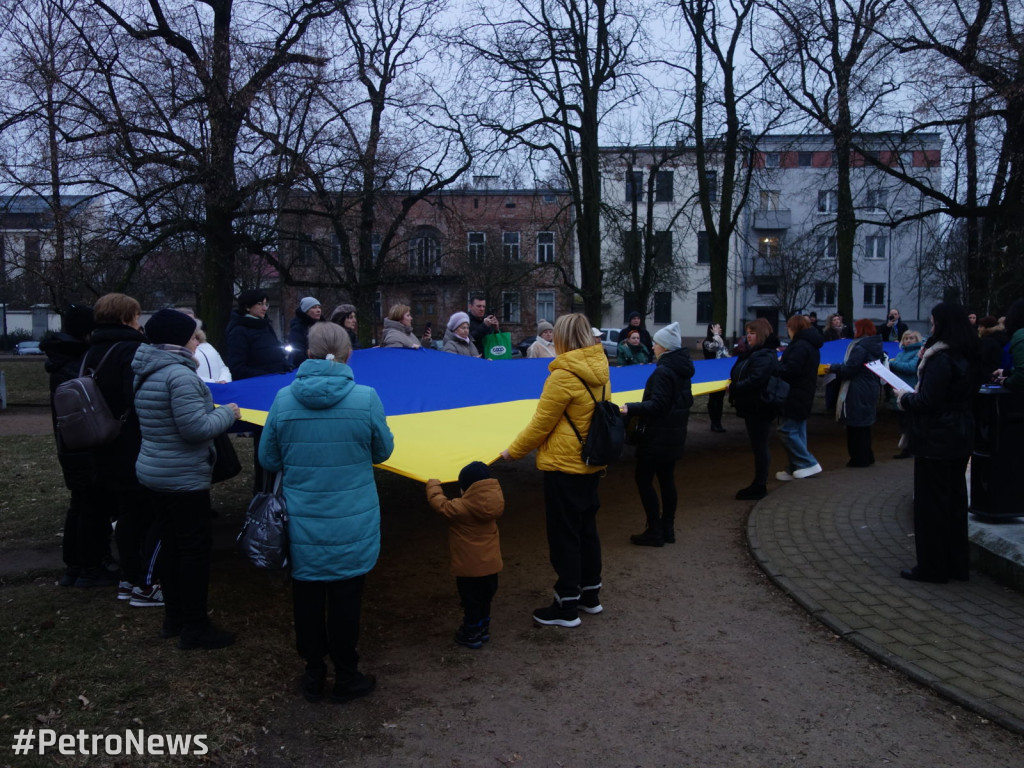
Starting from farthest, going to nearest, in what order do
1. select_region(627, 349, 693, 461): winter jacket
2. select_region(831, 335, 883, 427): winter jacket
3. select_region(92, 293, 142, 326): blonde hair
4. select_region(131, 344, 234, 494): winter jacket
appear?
1. select_region(831, 335, 883, 427): winter jacket
2. select_region(627, 349, 693, 461): winter jacket
3. select_region(92, 293, 142, 326): blonde hair
4. select_region(131, 344, 234, 494): winter jacket

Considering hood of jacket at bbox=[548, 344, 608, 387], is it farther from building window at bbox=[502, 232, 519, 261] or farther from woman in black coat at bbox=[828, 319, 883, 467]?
building window at bbox=[502, 232, 519, 261]

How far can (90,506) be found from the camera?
17.1 feet

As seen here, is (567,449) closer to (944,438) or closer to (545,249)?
(944,438)

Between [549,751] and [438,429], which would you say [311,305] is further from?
[549,751]

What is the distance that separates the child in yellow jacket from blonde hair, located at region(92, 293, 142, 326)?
7.24ft

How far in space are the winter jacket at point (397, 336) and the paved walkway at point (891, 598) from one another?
11.5 ft

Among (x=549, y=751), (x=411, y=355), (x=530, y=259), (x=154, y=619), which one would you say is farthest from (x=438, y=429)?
(x=530, y=259)

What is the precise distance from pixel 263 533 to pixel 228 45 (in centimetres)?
1286

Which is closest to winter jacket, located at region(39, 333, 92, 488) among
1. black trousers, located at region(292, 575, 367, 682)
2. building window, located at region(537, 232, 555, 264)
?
black trousers, located at region(292, 575, 367, 682)

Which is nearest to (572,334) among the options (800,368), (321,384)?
(321,384)

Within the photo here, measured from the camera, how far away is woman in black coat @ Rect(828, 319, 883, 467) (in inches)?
345

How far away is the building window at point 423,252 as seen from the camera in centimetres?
2197

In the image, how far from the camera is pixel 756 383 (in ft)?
24.8

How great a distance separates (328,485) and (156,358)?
1.32 meters
